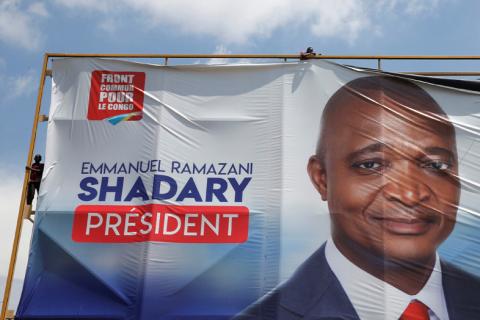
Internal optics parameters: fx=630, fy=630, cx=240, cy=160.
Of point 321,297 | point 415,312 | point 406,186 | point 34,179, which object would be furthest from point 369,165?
point 34,179

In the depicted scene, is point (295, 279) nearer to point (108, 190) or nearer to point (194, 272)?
point (194, 272)

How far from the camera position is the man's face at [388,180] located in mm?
9828

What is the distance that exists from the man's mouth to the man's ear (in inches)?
34.9

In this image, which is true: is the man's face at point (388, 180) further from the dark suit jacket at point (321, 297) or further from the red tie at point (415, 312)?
the red tie at point (415, 312)

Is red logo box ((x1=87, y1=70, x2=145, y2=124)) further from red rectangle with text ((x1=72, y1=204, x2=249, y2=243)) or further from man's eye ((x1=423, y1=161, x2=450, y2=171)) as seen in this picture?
man's eye ((x1=423, y1=161, x2=450, y2=171))

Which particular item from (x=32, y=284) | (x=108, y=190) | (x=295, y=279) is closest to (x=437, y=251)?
(x=295, y=279)

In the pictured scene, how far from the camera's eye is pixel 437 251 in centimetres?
979

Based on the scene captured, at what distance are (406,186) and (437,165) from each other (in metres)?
0.65

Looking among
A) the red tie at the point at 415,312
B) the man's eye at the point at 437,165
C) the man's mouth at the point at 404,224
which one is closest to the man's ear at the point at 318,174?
the man's mouth at the point at 404,224

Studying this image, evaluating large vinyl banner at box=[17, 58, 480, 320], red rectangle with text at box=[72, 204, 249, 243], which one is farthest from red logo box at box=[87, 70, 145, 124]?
red rectangle with text at box=[72, 204, 249, 243]

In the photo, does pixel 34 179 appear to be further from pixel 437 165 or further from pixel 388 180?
pixel 437 165

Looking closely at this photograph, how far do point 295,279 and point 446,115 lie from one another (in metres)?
3.77

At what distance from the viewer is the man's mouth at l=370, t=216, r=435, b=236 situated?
984cm

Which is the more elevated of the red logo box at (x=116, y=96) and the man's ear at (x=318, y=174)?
A: the red logo box at (x=116, y=96)
